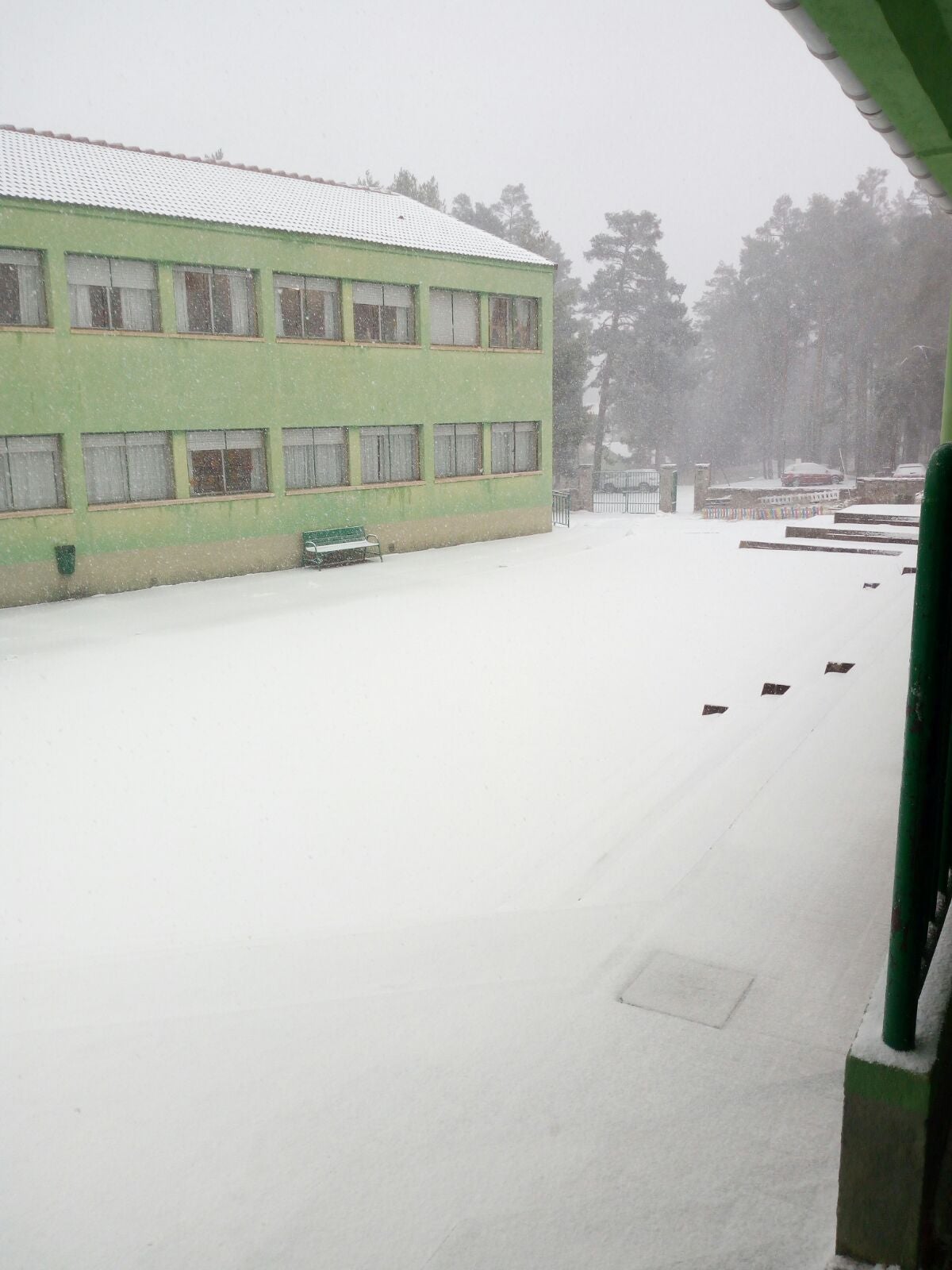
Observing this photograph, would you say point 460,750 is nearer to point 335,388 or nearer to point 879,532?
point 335,388

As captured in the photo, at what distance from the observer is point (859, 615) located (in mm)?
13438

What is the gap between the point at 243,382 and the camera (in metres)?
19.7

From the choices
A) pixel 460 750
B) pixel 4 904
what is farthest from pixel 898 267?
pixel 4 904

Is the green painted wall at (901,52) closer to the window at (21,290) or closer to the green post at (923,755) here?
the green post at (923,755)

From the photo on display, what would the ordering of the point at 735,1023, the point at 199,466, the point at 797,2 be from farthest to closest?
the point at 199,466
the point at 735,1023
the point at 797,2

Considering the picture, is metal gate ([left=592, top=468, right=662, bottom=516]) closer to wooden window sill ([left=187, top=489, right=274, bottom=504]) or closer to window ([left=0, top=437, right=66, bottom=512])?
wooden window sill ([left=187, top=489, right=274, bottom=504])

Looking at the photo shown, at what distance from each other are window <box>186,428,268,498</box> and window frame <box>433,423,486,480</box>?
477 centimetres

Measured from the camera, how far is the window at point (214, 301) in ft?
61.7

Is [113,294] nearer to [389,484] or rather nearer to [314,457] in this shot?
[314,457]

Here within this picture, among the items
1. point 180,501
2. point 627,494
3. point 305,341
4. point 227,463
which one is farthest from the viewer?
point 627,494

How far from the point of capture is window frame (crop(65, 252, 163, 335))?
1730 centimetres

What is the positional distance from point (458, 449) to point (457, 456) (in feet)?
0.58

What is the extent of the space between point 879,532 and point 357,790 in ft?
60.0

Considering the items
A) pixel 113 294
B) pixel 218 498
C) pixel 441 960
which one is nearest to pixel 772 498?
pixel 218 498
